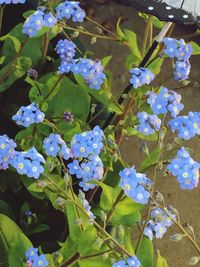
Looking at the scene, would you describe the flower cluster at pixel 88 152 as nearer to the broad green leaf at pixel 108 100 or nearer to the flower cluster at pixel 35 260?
the flower cluster at pixel 35 260

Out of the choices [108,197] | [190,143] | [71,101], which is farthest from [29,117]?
[190,143]

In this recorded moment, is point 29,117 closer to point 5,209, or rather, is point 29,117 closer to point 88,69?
point 88,69

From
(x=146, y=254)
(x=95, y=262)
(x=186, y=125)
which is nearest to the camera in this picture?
(x=186, y=125)

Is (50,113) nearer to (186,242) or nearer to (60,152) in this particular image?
(60,152)

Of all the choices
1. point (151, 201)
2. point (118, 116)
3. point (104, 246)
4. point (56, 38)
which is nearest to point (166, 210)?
point (151, 201)

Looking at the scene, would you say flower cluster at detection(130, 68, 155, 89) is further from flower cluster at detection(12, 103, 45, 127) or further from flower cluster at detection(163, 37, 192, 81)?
flower cluster at detection(12, 103, 45, 127)

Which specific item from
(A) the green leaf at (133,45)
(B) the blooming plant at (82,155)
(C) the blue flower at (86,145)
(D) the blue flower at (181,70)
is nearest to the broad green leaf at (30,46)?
(B) the blooming plant at (82,155)
